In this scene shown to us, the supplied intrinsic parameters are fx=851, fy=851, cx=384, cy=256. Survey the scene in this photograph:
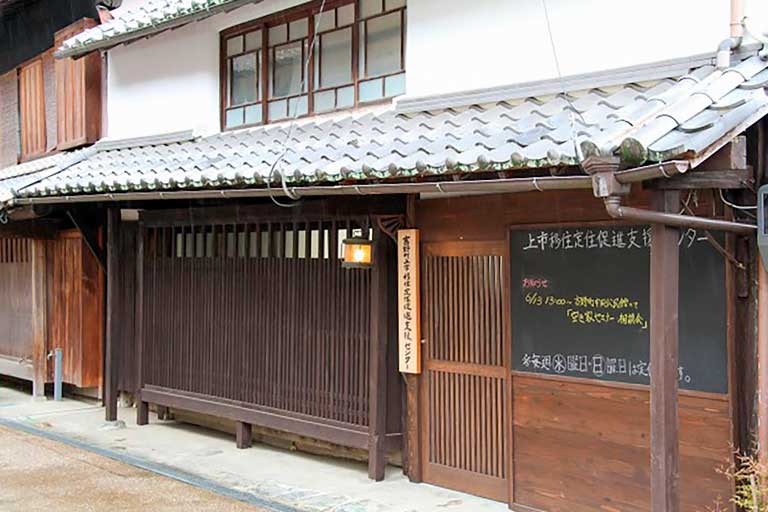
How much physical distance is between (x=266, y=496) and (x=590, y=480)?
343 cm

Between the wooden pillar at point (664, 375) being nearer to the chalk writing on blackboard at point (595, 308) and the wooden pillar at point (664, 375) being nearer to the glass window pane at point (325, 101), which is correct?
the chalk writing on blackboard at point (595, 308)

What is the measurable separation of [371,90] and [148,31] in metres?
4.31

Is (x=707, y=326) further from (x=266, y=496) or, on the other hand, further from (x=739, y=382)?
(x=266, y=496)

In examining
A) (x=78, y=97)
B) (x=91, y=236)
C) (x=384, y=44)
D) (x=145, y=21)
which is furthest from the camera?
(x=78, y=97)

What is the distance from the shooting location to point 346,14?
1073cm

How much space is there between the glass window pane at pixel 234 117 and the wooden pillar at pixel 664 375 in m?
7.82

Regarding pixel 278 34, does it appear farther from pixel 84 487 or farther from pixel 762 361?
pixel 762 361

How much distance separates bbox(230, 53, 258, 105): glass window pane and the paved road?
5252 mm

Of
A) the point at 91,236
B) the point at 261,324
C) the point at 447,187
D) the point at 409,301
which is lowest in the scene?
the point at 261,324

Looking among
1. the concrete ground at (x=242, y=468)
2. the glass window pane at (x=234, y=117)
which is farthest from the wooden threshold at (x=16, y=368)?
the glass window pane at (x=234, y=117)

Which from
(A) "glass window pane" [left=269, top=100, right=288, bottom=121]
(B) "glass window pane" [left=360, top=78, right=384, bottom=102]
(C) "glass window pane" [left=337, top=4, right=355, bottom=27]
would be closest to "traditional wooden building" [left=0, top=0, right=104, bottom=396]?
(A) "glass window pane" [left=269, top=100, right=288, bottom=121]

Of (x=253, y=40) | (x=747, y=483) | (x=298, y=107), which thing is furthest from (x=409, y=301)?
(x=253, y=40)

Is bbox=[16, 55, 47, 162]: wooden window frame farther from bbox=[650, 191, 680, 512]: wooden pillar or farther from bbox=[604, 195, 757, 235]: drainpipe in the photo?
bbox=[650, 191, 680, 512]: wooden pillar

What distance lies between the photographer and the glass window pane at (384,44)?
1012cm
